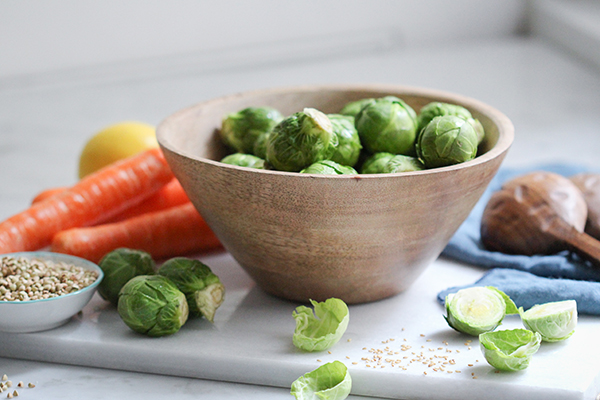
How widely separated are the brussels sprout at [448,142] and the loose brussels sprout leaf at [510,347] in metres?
0.37

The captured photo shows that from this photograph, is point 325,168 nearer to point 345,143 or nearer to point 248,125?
point 345,143

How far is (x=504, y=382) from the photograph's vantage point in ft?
3.97

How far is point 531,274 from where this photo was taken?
162 cm

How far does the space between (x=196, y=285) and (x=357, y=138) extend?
490 mm

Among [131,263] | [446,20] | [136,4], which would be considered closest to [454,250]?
[131,263]

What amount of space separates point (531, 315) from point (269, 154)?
0.64 meters

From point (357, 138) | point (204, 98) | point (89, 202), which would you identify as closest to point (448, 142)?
point (357, 138)

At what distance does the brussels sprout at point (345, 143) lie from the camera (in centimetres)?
146

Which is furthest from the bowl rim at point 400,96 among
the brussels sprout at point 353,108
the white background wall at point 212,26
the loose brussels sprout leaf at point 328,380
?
the white background wall at point 212,26

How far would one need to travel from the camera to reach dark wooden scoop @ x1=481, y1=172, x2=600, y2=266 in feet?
5.43

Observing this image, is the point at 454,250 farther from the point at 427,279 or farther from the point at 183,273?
the point at 183,273

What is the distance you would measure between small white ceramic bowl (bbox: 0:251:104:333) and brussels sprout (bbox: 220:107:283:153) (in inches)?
19.3

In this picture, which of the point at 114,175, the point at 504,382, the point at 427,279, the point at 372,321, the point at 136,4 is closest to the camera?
the point at 504,382

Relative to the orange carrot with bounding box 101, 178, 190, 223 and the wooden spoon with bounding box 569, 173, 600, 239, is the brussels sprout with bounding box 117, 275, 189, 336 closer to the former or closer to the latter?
the orange carrot with bounding box 101, 178, 190, 223
